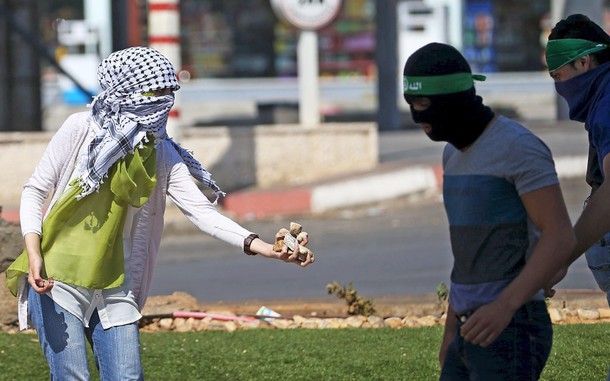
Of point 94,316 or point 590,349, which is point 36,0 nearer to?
point 590,349

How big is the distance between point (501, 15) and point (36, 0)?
21.0 meters

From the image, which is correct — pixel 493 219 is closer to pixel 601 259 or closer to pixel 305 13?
pixel 601 259

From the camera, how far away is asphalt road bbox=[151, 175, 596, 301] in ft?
31.8

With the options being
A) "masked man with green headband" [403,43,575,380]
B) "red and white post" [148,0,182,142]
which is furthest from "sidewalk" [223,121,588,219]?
"masked man with green headband" [403,43,575,380]

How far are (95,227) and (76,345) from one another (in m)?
0.40

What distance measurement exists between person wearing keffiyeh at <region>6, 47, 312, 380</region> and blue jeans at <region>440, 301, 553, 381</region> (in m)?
0.81

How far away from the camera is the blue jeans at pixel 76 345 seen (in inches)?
169

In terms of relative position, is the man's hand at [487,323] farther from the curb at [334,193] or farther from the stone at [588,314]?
the curb at [334,193]

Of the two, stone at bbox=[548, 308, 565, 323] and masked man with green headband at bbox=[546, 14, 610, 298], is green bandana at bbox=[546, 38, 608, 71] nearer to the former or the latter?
masked man with green headband at bbox=[546, 14, 610, 298]

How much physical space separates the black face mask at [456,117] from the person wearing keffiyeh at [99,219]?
81cm

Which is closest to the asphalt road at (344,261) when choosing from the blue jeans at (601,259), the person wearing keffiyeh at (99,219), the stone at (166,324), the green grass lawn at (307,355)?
the stone at (166,324)

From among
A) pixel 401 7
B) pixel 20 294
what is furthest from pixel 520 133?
pixel 401 7

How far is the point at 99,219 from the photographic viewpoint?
436 cm

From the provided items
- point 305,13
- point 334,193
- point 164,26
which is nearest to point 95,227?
point 164,26
